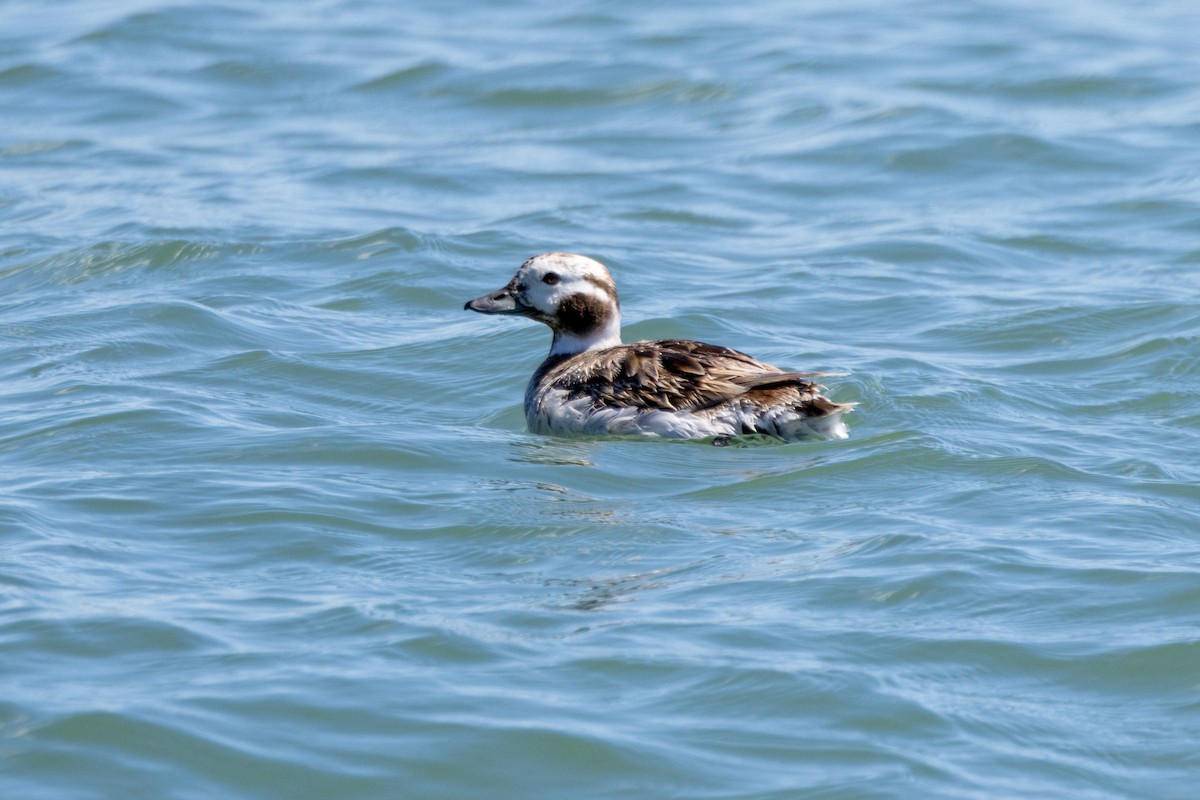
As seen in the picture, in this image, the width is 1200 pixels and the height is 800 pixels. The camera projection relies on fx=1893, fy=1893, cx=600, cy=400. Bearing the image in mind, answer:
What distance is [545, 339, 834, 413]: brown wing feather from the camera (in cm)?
889

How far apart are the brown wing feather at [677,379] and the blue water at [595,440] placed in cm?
23

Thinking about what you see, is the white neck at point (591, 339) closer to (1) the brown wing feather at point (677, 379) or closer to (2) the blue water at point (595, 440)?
(2) the blue water at point (595, 440)

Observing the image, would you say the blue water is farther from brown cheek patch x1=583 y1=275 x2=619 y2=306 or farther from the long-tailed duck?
brown cheek patch x1=583 y1=275 x2=619 y2=306

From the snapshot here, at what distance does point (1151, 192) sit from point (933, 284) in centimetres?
306

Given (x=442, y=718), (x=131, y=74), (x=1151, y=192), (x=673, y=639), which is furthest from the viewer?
(x=131, y=74)

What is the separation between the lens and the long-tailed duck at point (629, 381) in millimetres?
8875

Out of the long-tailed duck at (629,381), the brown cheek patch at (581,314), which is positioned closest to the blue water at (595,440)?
the long-tailed duck at (629,381)

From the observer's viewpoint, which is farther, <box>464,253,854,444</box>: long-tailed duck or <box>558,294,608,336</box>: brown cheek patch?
<box>558,294,608,336</box>: brown cheek patch

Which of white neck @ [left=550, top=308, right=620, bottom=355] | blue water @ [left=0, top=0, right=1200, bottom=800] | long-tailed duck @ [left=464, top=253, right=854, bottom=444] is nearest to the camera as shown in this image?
blue water @ [left=0, top=0, right=1200, bottom=800]

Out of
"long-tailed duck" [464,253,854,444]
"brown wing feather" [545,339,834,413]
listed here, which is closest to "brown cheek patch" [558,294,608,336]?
"long-tailed duck" [464,253,854,444]

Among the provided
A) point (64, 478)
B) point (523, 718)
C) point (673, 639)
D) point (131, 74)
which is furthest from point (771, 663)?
point (131, 74)

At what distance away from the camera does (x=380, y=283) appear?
1249 centimetres

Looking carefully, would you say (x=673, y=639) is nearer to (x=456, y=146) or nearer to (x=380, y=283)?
(x=380, y=283)

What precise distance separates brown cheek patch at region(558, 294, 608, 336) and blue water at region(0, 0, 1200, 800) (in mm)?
552
